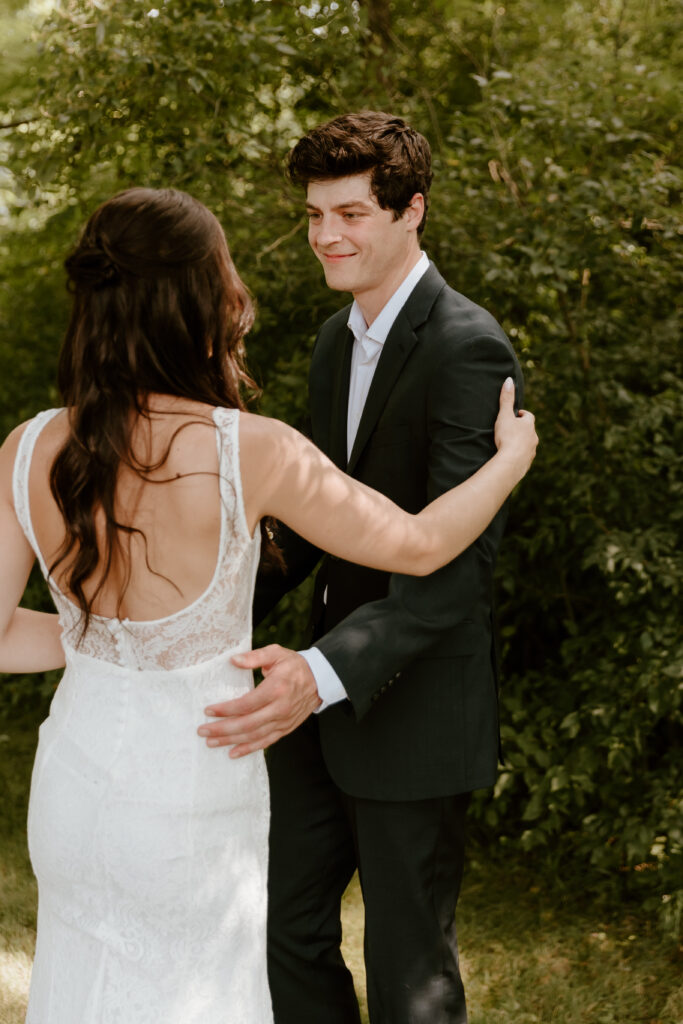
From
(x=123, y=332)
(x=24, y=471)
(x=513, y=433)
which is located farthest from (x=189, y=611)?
(x=513, y=433)

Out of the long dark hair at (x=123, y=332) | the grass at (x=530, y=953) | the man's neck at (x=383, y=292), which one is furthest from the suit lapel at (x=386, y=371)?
the grass at (x=530, y=953)

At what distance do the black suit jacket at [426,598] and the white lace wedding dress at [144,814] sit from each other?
1.34 feet

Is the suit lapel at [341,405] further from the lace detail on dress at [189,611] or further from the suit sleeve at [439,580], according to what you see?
the lace detail on dress at [189,611]

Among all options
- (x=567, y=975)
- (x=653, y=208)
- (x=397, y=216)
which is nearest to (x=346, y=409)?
(x=397, y=216)

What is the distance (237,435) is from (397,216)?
3.19 ft

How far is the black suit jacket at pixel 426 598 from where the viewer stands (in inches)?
94.4

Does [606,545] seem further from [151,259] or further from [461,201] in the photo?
[151,259]

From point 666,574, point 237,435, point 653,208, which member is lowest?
point 666,574

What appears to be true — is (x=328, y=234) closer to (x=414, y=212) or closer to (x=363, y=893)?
(x=414, y=212)

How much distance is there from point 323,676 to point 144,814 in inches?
18.8

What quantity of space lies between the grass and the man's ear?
91.7 inches

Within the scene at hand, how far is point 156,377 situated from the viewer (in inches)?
75.1

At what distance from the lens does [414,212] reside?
2688mm

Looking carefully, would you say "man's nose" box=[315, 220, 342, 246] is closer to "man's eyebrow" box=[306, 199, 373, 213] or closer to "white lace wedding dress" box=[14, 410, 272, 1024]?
"man's eyebrow" box=[306, 199, 373, 213]
